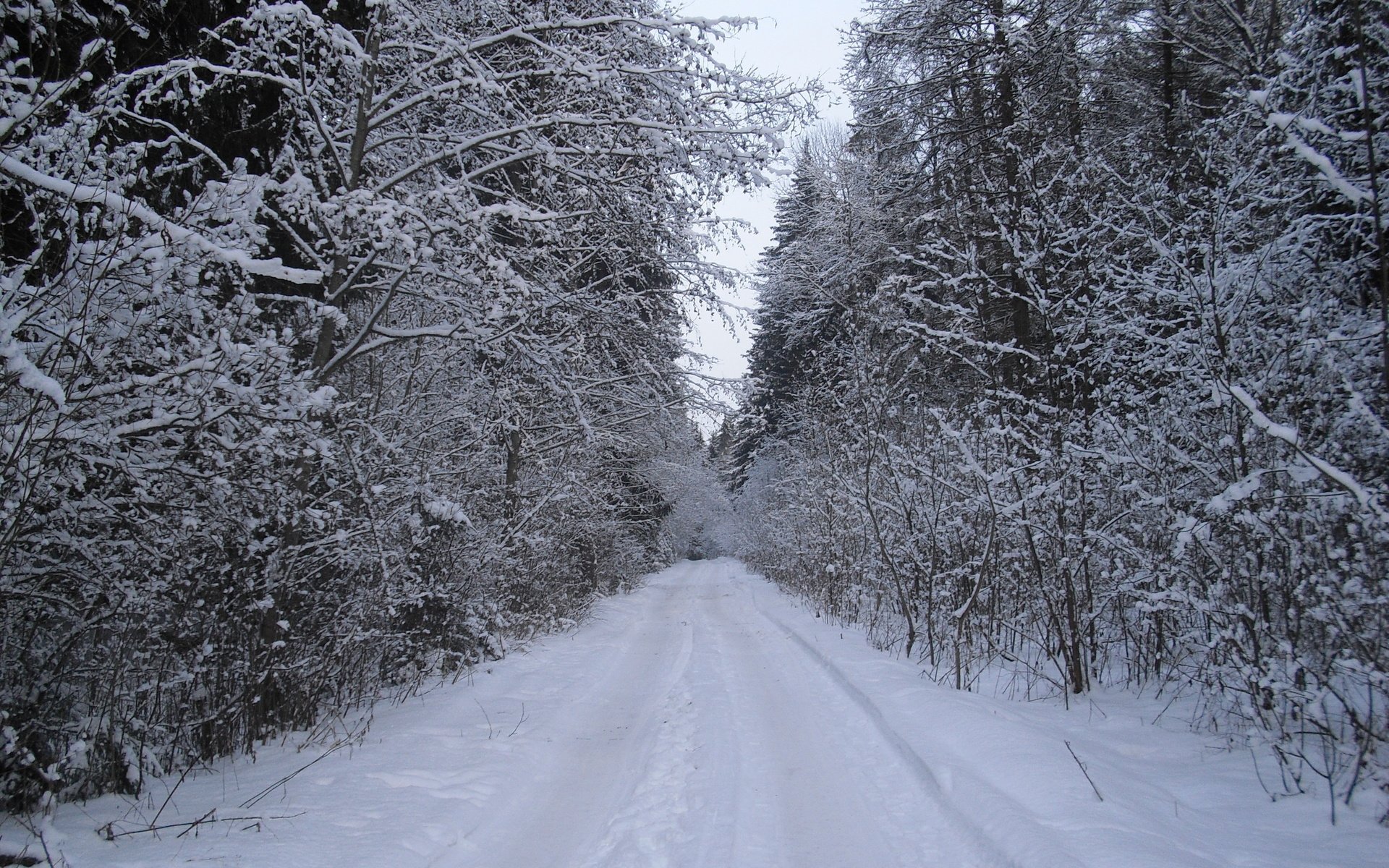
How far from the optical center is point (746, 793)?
4.23m

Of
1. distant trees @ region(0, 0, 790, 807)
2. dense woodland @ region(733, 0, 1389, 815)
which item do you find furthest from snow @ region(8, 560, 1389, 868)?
distant trees @ region(0, 0, 790, 807)

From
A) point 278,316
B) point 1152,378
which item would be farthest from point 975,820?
point 278,316

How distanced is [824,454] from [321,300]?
10.6 m

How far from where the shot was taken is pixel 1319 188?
3.88 m

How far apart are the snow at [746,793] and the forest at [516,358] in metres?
0.46

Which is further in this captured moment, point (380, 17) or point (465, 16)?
point (465, 16)

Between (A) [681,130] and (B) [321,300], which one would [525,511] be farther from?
(A) [681,130]

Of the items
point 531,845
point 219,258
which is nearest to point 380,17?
point 219,258

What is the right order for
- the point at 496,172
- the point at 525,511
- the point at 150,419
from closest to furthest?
the point at 150,419
the point at 496,172
the point at 525,511

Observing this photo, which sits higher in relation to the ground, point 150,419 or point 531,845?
point 150,419

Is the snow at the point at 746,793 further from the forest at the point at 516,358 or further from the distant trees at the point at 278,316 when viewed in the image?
the distant trees at the point at 278,316

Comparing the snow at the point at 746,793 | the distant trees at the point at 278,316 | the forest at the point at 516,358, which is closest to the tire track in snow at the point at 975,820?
the snow at the point at 746,793

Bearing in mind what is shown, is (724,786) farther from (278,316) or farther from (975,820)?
(278,316)

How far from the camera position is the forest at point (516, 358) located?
344 cm
